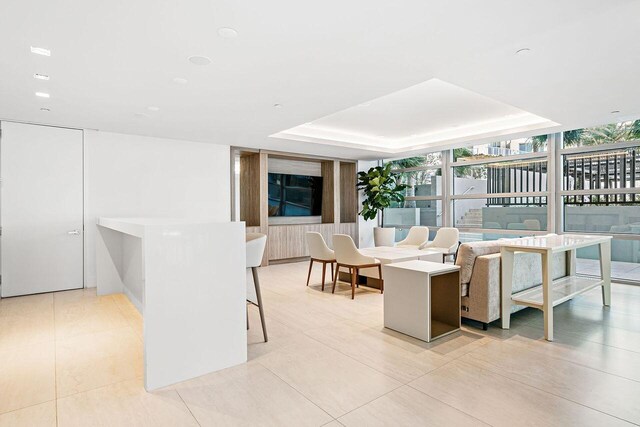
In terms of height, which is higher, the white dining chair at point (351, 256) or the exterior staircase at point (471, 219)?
the exterior staircase at point (471, 219)

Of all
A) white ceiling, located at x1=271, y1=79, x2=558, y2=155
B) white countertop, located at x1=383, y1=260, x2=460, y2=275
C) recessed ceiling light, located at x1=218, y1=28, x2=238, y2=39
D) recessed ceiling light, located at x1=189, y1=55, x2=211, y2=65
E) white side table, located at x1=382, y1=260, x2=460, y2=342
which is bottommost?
white side table, located at x1=382, y1=260, x2=460, y2=342

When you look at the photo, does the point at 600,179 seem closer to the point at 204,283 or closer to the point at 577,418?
the point at 577,418

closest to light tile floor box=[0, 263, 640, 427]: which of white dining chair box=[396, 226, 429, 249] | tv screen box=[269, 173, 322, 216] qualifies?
white dining chair box=[396, 226, 429, 249]

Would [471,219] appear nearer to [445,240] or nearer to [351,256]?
[445,240]

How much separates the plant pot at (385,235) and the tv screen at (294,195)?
1543 millimetres

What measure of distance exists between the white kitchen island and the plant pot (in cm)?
626

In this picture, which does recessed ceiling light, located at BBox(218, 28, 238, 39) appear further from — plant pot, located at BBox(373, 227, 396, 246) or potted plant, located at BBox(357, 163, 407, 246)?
plant pot, located at BBox(373, 227, 396, 246)

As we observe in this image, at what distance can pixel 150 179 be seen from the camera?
5695 mm

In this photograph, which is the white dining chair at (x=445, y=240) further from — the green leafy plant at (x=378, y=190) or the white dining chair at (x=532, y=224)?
the green leafy plant at (x=378, y=190)

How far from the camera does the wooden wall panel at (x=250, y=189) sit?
23.8ft

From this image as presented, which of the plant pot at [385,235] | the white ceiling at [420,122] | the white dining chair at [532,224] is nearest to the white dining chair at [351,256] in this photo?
the white ceiling at [420,122]

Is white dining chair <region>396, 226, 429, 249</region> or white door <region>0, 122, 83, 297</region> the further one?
white dining chair <region>396, 226, 429, 249</region>

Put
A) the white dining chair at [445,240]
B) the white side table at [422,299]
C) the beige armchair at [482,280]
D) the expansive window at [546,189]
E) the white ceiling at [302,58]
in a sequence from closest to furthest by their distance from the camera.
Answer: the white ceiling at [302,58]
the white side table at [422,299]
the beige armchair at [482,280]
the expansive window at [546,189]
the white dining chair at [445,240]

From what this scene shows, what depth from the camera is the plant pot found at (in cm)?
854
